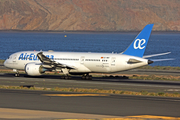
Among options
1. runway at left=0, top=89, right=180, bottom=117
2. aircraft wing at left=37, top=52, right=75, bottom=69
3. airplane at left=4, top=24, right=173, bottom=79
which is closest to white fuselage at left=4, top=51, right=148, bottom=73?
airplane at left=4, top=24, right=173, bottom=79

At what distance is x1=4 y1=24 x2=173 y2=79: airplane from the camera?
49.5 meters

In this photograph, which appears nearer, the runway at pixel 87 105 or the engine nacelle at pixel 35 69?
the runway at pixel 87 105

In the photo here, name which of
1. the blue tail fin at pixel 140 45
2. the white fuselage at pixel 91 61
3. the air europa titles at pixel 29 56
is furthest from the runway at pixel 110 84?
the air europa titles at pixel 29 56

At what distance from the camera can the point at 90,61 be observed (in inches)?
2008

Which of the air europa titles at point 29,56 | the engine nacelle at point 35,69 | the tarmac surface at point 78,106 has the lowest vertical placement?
the tarmac surface at point 78,106

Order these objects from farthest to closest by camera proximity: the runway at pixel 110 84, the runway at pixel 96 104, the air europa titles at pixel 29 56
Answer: the air europa titles at pixel 29 56 < the runway at pixel 110 84 < the runway at pixel 96 104

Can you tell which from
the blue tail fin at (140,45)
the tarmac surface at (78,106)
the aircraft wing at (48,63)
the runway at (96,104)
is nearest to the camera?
the tarmac surface at (78,106)

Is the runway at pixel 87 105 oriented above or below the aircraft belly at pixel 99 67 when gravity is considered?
below

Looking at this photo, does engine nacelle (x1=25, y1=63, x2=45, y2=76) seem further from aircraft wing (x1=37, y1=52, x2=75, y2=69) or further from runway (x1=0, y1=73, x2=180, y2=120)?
runway (x1=0, y1=73, x2=180, y2=120)

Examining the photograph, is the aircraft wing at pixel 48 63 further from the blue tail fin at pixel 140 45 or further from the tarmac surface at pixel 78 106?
the tarmac surface at pixel 78 106

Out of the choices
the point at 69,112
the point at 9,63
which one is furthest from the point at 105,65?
the point at 69,112

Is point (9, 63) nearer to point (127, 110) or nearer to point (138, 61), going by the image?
point (138, 61)

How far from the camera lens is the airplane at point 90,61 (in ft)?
163

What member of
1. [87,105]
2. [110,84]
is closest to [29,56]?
[110,84]
